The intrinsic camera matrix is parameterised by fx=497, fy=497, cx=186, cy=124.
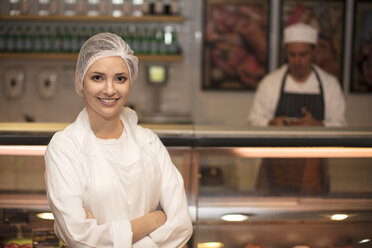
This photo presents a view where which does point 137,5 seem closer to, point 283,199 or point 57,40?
point 57,40

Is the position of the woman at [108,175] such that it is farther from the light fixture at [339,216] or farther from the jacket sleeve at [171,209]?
the light fixture at [339,216]

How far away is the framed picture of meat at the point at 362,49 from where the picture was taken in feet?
17.2

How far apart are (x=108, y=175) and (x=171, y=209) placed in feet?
0.75

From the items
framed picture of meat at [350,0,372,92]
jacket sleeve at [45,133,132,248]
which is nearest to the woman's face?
jacket sleeve at [45,133,132,248]

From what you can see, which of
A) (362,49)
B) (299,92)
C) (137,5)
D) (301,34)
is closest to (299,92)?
(299,92)

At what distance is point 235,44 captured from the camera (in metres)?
5.29

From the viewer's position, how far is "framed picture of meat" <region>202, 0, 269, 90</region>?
5.23 meters

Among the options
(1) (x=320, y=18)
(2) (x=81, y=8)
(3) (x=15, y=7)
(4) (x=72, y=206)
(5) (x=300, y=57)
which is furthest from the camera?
(1) (x=320, y=18)

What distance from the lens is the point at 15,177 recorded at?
2.10 meters

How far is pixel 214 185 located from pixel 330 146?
0.52 m

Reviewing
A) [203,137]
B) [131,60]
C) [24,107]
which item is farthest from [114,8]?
[131,60]

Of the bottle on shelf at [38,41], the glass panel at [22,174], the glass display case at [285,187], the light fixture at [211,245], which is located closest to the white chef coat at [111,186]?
the light fixture at [211,245]

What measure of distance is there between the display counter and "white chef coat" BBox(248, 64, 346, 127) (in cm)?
117

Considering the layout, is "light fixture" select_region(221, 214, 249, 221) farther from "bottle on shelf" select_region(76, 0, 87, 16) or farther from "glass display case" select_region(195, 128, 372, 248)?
"bottle on shelf" select_region(76, 0, 87, 16)
